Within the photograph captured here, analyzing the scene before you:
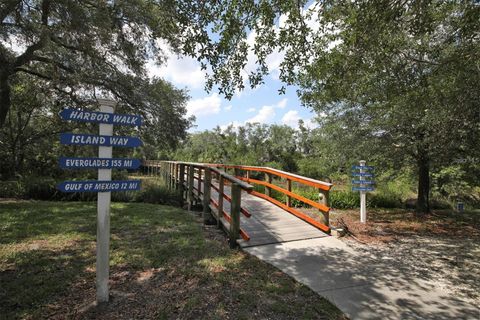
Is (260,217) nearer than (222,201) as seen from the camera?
No

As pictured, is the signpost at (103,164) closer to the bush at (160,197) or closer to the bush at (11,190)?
the bush at (160,197)

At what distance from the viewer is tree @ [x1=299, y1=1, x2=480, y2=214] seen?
4.86 metres

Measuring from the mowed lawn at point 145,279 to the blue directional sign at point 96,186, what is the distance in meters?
1.20

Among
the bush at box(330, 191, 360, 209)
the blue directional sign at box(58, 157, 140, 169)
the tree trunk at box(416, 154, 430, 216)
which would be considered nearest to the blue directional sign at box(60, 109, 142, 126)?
the blue directional sign at box(58, 157, 140, 169)

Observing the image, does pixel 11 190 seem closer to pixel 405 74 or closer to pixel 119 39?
pixel 119 39

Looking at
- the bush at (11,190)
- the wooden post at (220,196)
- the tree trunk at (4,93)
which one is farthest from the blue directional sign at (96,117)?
the bush at (11,190)

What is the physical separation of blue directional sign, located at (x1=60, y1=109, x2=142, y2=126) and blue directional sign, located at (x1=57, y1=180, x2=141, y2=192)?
623 mm

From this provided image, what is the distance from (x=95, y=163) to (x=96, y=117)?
470mm

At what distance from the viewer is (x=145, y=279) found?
3682mm

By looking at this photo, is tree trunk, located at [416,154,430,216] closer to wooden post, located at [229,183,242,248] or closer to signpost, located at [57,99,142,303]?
wooden post, located at [229,183,242,248]

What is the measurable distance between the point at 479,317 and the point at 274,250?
8.51 feet

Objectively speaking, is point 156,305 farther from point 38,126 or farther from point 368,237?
point 38,126

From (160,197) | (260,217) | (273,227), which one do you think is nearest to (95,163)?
(273,227)

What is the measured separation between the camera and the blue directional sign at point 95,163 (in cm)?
284
